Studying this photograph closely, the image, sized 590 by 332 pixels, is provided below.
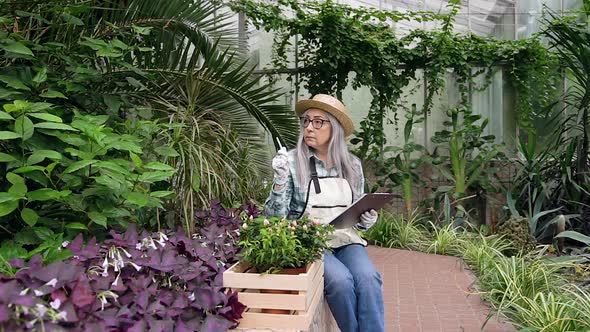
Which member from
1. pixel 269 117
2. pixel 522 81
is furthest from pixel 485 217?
pixel 269 117

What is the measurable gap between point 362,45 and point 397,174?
1617mm

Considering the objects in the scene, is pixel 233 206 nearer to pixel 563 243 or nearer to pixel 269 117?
pixel 269 117

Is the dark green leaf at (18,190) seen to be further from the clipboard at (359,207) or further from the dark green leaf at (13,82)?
the clipboard at (359,207)

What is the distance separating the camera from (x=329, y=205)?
2730 millimetres

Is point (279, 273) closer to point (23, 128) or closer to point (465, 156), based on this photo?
point (23, 128)

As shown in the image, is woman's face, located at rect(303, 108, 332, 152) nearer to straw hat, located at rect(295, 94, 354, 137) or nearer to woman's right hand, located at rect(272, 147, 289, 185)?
straw hat, located at rect(295, 94, 354, 137)

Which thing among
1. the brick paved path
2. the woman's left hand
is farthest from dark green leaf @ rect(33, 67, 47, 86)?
the brick paved path

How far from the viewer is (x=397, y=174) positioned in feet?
23.2

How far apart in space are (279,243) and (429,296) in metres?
2.40

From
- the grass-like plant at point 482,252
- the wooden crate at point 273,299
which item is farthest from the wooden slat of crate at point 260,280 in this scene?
the grass-like plant at point 482,252

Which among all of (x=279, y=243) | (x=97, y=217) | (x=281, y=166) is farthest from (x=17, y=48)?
(x=279, y=243)

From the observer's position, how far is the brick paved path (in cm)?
352

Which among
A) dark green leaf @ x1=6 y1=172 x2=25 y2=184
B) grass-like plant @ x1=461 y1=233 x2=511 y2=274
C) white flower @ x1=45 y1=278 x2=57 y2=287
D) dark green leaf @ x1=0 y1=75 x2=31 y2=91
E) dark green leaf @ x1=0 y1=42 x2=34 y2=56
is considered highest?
dark green leaf @ x1=0 y1=42 x2=34 y2=56

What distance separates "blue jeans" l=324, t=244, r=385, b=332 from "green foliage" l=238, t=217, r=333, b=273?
0.21 metres
